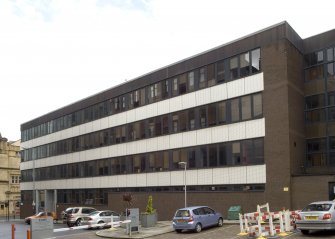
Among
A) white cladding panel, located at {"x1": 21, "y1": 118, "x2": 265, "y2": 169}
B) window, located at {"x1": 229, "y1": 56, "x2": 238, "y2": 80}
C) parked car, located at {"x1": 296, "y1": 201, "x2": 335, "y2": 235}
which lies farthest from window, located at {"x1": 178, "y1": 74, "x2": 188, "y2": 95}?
parked car, located at {"x1": 296, "y1": 201, "x2": 335, "y2": 235}

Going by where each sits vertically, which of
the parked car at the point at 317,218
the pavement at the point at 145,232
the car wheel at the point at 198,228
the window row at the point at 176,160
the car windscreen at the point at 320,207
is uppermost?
the window row at the point at 176,160

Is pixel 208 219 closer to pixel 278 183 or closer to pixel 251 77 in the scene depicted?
pixel 278 183

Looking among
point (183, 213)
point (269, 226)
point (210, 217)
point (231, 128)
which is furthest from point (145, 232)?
point (231, 128)

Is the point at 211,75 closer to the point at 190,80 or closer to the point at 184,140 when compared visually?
the point at 190,80

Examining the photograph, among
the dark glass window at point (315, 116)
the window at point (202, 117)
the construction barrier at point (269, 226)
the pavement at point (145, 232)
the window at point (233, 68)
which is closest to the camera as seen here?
the construction barrier at point (269, 226)

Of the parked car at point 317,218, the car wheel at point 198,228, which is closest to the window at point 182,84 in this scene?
the car wheel at point 198,228

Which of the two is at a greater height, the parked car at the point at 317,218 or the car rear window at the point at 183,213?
the parked car at the point at 317,218

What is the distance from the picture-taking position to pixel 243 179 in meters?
35.1

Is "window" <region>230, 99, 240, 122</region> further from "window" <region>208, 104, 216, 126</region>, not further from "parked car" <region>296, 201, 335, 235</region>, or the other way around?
"parked car" <region>296, 201, 335, 235</region>

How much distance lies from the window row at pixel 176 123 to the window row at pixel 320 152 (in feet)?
16.3

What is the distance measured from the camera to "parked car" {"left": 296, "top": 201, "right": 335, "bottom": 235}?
21.8m

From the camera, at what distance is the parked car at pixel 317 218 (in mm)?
21750

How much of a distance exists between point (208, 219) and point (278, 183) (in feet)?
20.8

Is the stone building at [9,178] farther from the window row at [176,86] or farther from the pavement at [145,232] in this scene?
the pavement at [145,232]
